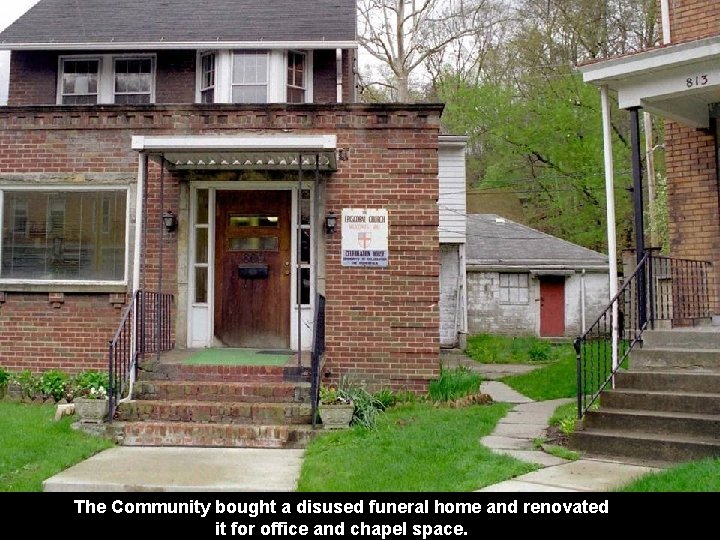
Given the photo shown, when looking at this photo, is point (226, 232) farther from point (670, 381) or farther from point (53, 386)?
point (670, 381)

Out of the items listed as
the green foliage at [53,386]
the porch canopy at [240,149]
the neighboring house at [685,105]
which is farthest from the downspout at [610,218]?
the green foliage at [53,386]

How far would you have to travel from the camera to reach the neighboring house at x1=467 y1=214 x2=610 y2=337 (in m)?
22.4

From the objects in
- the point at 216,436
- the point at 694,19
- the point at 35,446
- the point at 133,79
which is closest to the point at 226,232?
the point at 216,436

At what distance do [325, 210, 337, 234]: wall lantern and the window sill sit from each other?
2787mm

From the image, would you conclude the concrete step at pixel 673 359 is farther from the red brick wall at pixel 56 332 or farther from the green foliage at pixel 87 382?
the red brick wall at pixel 56 332

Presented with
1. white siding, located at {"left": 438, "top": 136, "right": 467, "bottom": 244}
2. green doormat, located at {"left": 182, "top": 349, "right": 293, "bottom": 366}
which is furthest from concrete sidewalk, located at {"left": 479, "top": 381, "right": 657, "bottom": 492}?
white siding, located at {"left": 438, "top": 136, "right": 467, "bottom": 244}

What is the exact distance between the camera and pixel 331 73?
44.2ft

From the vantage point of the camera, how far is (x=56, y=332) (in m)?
9.38

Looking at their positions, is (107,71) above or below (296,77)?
above

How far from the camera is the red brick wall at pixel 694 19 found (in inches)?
356

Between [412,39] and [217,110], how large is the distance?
19011mm

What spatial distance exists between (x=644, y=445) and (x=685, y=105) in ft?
13.9
